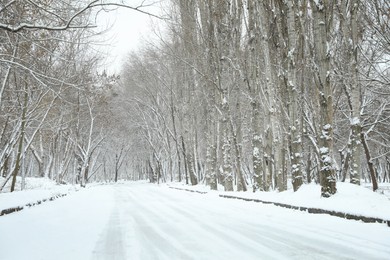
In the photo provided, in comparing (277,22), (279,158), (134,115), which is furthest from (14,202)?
(134,115)

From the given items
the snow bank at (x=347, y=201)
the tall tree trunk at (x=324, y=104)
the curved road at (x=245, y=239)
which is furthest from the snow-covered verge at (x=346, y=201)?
the tall tree trunk at (x=324, y=104)

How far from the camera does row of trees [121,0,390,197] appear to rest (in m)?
12.4

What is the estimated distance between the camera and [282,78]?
16.7m

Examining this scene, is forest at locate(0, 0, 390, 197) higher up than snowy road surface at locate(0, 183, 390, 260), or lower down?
higher up

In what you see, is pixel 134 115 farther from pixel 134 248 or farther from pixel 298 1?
pixel 134 248

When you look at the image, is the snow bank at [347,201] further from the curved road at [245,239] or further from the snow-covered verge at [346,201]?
the curved road at [245,239]

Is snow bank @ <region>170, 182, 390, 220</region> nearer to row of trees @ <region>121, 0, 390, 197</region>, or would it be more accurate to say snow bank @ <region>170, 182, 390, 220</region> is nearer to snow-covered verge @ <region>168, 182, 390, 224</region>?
snow-covered verge @ <region>168, 182, 390, 224</region>

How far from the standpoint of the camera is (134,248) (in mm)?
5070

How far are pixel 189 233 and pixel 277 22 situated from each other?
11.4 metres

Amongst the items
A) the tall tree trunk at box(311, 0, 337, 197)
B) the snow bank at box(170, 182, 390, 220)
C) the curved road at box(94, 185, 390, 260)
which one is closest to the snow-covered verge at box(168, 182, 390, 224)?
the snow bank at box(170, 182, 390, 220)

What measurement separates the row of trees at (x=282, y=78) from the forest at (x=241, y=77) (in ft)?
0.21

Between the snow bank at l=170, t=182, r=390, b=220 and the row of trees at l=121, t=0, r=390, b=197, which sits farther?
the row of trees at l=121, t=0, r=390, b=197

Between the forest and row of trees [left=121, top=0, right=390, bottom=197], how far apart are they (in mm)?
63

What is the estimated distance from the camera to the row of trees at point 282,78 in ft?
40.8
